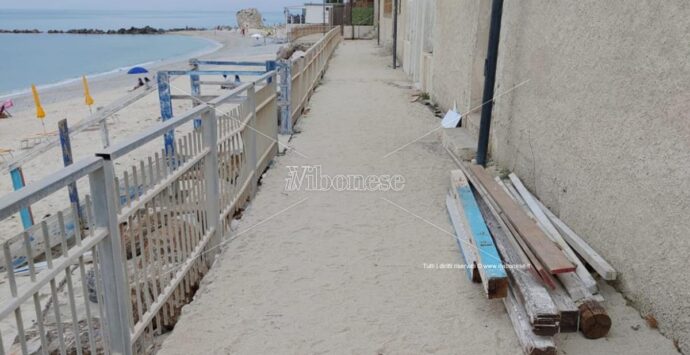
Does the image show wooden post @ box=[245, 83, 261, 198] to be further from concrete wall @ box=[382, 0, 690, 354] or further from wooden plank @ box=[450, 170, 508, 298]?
concrete wall @ box=[382, 0, 690, 354]

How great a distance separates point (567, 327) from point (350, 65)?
2103 centimetres

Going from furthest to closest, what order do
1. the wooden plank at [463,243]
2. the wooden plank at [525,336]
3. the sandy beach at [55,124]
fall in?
1. the sandy beach at [55,124]
2. the wooden plank at [463,243]
3. the wooden plank at [525,336]

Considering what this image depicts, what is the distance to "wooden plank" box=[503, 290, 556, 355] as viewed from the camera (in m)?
3.20

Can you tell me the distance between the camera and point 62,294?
198 inches

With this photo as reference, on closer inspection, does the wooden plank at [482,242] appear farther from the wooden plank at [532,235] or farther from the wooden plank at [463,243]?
the wooden plank at [532,235]

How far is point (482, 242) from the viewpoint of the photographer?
4.32 m

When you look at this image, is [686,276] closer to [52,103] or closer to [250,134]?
[250,134]

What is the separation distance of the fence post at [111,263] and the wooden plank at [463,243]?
8.40 feet

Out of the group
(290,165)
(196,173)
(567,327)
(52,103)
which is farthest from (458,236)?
(52,103)

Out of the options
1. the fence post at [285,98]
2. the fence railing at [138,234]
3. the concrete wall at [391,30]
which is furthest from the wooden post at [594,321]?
the concrete wall at [391,30]

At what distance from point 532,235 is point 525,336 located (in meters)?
1.03

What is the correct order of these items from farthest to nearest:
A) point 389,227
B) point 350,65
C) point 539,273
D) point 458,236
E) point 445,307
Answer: point 350,65 → point 389,227 → point 458,236 → point 445,307 → point 539,273

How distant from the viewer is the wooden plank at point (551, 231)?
377cm

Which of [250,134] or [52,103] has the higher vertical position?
[250,134]
